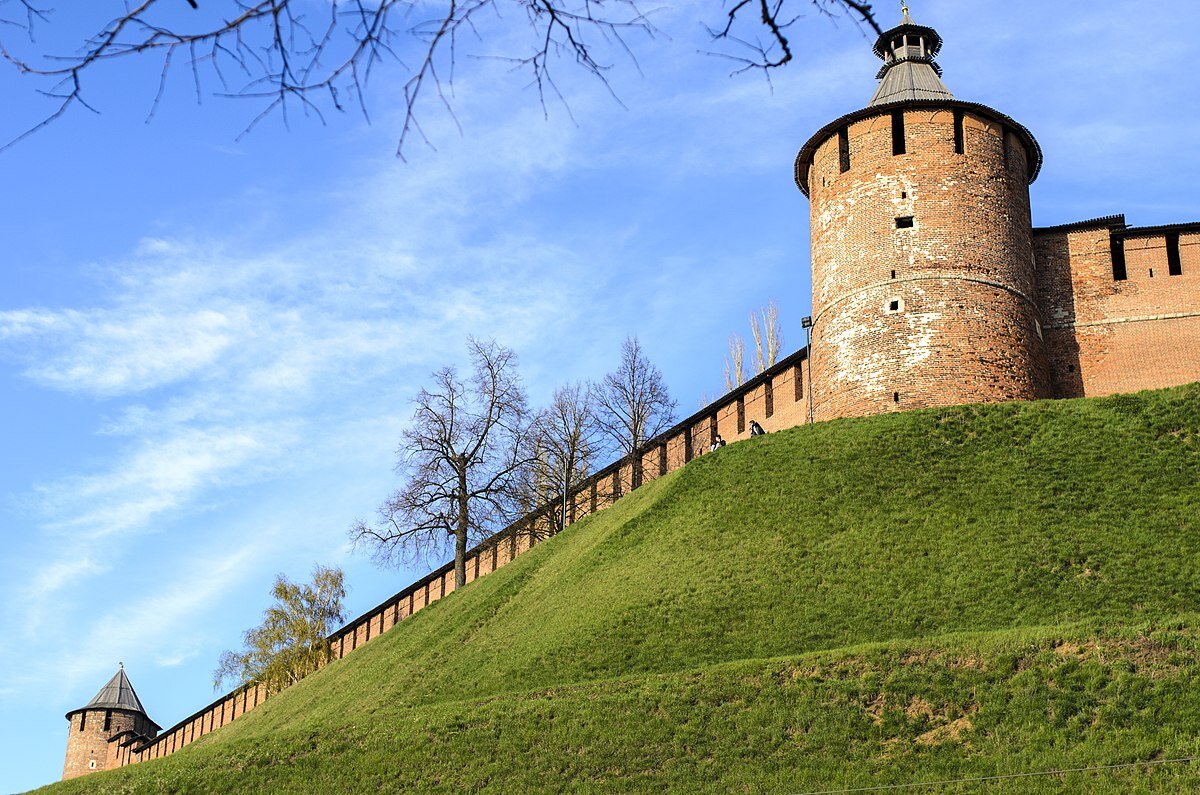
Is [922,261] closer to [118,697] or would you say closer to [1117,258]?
[1117,258]

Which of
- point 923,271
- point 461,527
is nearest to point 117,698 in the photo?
point 461,527

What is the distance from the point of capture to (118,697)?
58625 millimetres

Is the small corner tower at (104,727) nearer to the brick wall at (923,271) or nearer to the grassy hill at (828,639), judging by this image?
the grassy hill at (828,639)

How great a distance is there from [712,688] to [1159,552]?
302 inches

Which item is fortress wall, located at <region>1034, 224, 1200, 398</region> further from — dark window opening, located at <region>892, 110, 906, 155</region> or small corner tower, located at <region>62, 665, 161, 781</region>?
small corner tower, located at <region>62, 665, 161, 781</region>

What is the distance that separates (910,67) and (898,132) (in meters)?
3.81

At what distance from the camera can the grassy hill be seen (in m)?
16.5

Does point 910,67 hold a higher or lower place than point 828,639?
higher

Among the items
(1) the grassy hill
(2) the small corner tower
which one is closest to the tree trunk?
(1) the grassy hill

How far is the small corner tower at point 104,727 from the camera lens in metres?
56.7

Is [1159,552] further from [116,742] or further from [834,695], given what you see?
[116,742]

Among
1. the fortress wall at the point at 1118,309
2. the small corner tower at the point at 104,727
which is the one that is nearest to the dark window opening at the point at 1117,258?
the fortress wall at the point at 1118,309

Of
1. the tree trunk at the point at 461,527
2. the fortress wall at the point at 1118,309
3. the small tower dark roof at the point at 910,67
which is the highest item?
the small tower dark roof at the point at 910,67

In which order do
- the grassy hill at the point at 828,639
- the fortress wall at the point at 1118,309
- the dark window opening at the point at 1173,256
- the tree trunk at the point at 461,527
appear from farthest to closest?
the tree trunk at the point at 461,527
the dark window opening at the point at 1173,256
the fortress wall at the point at 1118,309
the grassy hill at the point at 828,639
